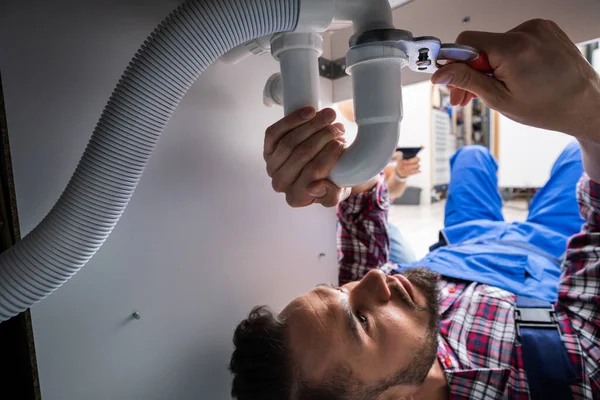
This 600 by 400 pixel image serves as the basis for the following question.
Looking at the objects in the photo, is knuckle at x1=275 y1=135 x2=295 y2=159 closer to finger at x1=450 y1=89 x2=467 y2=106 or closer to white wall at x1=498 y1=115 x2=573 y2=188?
finger at x1=450 y1=89 x2=467 y2=106

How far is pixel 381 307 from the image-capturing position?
561 mm

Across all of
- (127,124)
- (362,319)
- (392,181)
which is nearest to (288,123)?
(127,124)

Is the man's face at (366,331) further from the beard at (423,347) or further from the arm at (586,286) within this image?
the arm at (586,286)

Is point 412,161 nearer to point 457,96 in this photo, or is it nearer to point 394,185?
point 394,185

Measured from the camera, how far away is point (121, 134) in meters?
0.27

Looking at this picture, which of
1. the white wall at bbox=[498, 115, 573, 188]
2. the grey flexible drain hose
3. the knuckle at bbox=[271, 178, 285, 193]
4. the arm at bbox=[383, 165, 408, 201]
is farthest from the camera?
the white wall at bbox=[498, 115, 573, 188]

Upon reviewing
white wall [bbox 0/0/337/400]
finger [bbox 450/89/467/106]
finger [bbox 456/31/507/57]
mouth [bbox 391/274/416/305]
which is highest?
finger [bbox 456/31/507/57]

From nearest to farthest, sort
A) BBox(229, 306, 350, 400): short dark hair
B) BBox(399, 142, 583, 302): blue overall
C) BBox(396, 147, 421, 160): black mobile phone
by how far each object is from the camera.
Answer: BBox(229, 306, 350, 400): short dark hair < BBox(399, 142, 583, 302): blue overall < BBox(396, 147, 421, 160): black mobile phone

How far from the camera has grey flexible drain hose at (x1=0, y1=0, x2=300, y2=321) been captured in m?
0.26

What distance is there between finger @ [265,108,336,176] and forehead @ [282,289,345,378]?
0.26 metres

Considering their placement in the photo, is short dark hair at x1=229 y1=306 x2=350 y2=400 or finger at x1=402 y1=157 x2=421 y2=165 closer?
short dark hair at x1=229 y1=306 x2=350 y2=400

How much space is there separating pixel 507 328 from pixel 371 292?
0.88ft

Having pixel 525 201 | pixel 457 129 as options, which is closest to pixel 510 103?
pixel 525 201

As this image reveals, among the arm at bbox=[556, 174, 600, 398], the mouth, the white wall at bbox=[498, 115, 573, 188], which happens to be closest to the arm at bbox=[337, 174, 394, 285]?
the mouth
